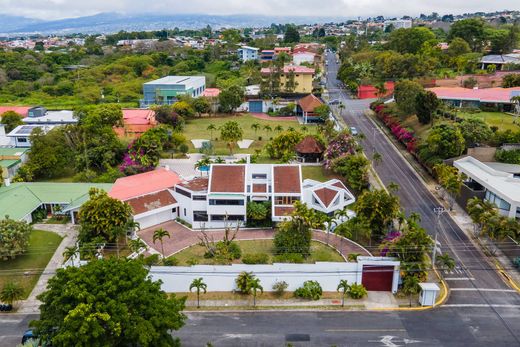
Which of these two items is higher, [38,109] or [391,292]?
[38,109]

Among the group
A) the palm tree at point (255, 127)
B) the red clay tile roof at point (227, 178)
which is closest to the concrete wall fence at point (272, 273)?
the red clay tile roof at point (227, 178)

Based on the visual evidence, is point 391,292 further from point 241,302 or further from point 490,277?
point 241,302

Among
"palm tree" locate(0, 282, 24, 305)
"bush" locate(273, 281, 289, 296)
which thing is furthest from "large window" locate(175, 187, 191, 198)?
"palm tree" locate(0, 282, 24, 305)

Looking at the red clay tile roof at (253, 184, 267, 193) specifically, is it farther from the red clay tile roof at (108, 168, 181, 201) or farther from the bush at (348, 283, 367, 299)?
the bush at (348, 283, 367, 299)

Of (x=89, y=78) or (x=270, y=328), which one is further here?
(x=89, y=78)

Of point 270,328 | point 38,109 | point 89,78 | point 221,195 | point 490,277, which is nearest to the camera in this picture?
point 270,328

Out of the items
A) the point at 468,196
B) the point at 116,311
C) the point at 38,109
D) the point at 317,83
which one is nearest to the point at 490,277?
the point at 468,196

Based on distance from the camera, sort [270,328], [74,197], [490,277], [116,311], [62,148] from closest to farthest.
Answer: [116,311], [270,328], [490,277], [74,197], [62,148]
